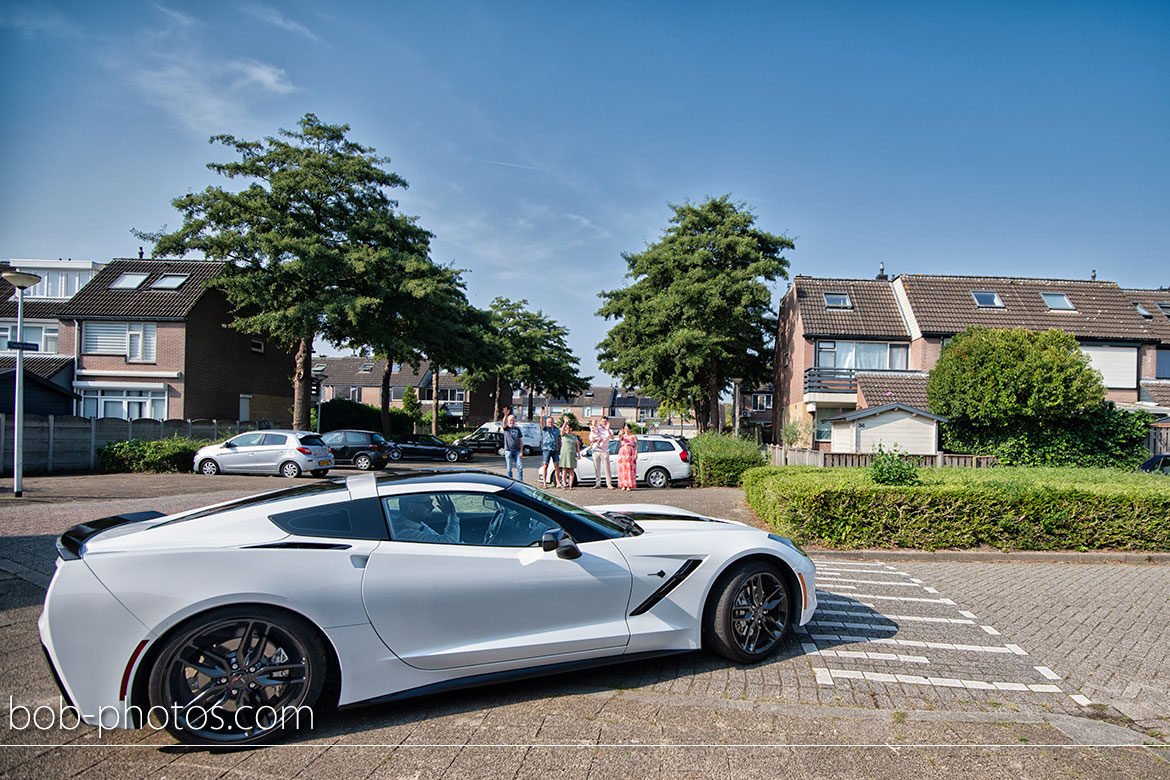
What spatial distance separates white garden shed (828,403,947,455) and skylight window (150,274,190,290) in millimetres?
28661

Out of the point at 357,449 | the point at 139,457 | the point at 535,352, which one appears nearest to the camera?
the point at 139,457

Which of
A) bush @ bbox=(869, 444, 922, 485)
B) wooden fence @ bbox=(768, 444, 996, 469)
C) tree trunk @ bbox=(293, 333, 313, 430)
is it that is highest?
tree trunk @ bbox=(293, 333, 313, 430)

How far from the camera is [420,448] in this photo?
27766mm

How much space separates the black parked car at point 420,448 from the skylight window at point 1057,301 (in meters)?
28.0

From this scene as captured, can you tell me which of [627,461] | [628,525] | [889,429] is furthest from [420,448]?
[628,525]

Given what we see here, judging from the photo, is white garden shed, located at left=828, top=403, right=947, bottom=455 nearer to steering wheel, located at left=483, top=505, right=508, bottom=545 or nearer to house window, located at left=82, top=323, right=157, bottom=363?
steering wheel, located at left=483, top=505, right=508, bottom=545

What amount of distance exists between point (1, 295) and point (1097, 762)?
43.5 meters

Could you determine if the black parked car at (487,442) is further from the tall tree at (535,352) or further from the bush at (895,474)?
the bush at (895,474)

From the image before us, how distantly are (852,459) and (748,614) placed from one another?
14120 mm

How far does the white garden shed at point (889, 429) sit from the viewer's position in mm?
20828

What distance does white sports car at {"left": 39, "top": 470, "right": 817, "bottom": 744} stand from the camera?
3.14 m

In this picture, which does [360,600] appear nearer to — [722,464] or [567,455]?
[567,455]

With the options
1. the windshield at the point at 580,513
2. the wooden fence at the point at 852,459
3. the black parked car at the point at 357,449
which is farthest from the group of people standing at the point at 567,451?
the windshield at the point at 580,513

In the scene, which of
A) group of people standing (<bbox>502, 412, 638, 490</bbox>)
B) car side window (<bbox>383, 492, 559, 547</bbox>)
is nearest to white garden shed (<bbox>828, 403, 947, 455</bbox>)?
group of people standing (<bbox>502, 412, 638, 490</bbox>)
